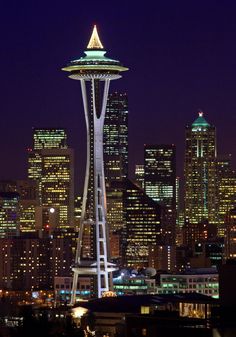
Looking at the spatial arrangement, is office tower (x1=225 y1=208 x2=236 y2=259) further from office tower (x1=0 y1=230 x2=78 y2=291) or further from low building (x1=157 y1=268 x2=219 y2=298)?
office tower (x1=0 y1=230 x2=78 y2=291)

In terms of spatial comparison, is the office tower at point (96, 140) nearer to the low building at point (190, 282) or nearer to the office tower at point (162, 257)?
the low building at point (190, 282)

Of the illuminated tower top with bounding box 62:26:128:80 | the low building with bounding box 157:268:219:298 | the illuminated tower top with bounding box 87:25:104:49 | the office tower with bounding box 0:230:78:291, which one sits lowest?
the low building with bounding box 157:268:219:298

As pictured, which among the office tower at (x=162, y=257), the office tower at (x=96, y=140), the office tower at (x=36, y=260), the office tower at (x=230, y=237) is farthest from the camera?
the office tower at (x=162, y=257)

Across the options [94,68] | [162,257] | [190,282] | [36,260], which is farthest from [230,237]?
[94,68]

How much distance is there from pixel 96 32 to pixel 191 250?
4129cm

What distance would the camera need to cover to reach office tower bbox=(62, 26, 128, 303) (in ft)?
480

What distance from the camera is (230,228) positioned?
194 m

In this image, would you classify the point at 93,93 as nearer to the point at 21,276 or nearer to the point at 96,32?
the point at 96,32

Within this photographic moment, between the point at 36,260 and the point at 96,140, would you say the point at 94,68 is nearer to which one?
the point at 96,140

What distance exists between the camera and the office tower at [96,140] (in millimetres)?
146375

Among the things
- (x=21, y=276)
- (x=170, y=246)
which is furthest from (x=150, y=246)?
(x=21, y=276)

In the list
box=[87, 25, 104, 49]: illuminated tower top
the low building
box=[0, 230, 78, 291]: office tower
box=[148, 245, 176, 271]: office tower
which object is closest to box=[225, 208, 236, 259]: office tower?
box=[148, 245, 176, 271]: office tower

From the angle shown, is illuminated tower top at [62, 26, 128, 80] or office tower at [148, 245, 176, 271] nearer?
illuminated tower top at [62, 26, 128, 80]

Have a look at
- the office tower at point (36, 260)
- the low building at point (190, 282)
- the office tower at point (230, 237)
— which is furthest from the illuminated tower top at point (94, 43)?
the office tower at point (36, 260)
